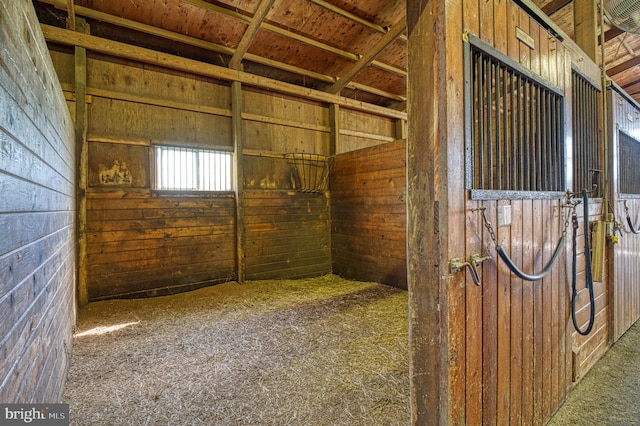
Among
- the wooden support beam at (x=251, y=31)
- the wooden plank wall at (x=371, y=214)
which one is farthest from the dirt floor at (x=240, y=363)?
the wooden support beam at (x=251, y=31)

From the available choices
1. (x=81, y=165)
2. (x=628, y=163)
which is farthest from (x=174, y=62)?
(x=628, y=163)

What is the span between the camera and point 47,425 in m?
0.98

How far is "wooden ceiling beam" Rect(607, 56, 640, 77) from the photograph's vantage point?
4.40 m

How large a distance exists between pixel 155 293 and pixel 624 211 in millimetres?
4532

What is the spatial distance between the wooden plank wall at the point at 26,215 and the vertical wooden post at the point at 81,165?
1.79 m

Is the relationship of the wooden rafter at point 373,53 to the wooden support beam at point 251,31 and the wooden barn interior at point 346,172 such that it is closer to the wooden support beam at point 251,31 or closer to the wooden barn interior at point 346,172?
the wooden barn interior at point 346,172

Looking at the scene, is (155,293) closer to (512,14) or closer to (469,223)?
(469,223)

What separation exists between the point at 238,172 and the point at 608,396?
380cm

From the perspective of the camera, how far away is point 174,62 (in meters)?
3.41

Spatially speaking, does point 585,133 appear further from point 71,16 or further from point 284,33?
point 71,16

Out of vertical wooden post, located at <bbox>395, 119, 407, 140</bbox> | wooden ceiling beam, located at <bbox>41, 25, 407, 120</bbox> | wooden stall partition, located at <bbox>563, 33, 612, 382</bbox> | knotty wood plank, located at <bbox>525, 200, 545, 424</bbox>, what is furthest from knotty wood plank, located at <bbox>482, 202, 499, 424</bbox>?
vertical wooden post, located at <bbox>395, 119, 407, 140</bbox>

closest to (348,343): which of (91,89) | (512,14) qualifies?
(512,14)

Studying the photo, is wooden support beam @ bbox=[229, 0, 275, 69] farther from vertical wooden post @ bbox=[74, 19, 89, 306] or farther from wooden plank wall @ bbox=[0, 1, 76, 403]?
wooden plank wall @ bbox=[0, 1, 76, 403]

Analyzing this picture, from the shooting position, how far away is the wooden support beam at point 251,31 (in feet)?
9.96
